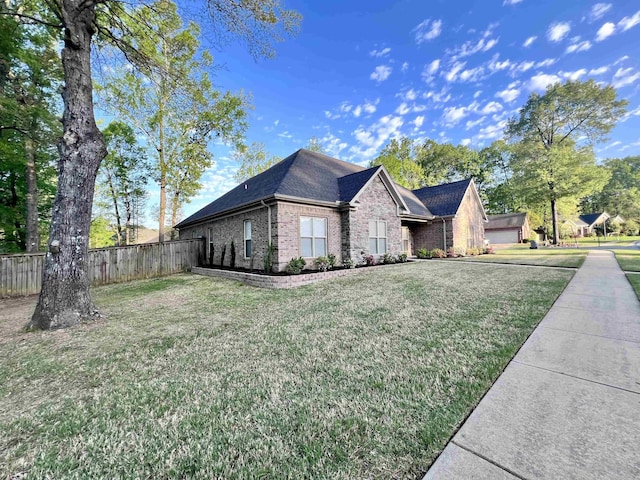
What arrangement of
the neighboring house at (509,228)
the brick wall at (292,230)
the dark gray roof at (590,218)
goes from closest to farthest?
the brick wall at (292,230), the neighboring house at (509,228), the dark gray roof at (590,218)

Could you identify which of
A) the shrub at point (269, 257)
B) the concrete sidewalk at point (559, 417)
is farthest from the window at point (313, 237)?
the concrete sidewalk at point (559, 417)

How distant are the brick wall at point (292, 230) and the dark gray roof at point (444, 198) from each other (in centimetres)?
1066

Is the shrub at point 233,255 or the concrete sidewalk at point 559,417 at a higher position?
the shrub at point 233,255

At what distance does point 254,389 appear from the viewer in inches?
110

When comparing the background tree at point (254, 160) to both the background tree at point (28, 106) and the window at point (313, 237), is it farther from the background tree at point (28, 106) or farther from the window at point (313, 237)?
the window at point (313, 237)

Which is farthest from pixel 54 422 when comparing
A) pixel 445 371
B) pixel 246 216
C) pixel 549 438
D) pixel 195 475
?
pixel 246 216

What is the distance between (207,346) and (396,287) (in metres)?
5.73

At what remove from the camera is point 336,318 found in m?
5.26

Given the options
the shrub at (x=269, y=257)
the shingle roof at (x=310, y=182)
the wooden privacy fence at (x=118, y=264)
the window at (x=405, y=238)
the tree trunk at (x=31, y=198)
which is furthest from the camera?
the window at (x=405, y=238)

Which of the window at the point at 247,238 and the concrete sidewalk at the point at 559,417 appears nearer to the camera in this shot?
the concrete sidewalk at the point at 559,417

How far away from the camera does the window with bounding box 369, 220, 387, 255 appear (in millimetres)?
13258

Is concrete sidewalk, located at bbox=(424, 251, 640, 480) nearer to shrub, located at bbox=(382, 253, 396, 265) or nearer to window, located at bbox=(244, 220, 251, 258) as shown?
shrub, located at bbox=(382, 253, 396, 265)

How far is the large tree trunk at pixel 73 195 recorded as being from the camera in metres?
5.14

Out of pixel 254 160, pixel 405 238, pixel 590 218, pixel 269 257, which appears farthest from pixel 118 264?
pixel 590 218
